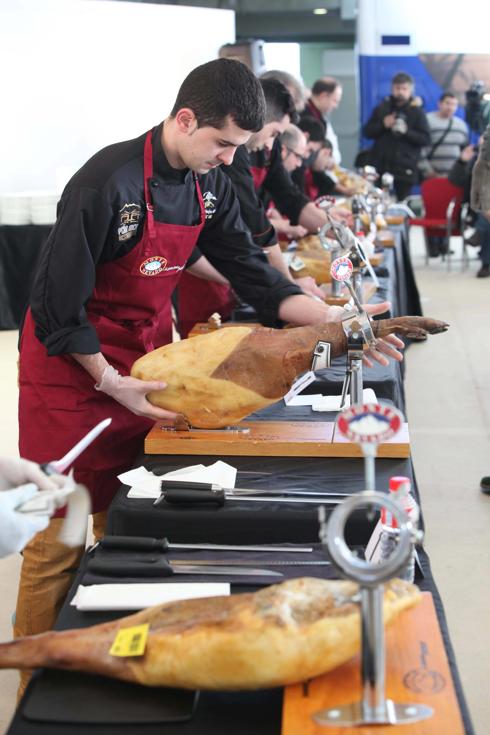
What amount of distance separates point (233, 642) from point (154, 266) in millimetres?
1253

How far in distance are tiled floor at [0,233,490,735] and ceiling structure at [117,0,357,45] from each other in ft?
24.2

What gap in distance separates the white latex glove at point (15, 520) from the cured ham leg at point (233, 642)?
0.49 ft

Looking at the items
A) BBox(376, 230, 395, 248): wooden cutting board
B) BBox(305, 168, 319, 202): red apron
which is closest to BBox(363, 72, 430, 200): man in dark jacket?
BBox(305, 168, 319, 202): red apron

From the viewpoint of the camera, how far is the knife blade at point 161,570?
5.13ft

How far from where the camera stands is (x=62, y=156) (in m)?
7.38

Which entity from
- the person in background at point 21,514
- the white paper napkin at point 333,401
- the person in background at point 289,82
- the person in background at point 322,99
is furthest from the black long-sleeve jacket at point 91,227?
the person in background at point 322,99

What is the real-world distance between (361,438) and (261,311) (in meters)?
1.60

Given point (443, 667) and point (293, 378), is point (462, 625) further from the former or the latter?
point (443, 667)

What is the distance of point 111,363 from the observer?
2.37 m

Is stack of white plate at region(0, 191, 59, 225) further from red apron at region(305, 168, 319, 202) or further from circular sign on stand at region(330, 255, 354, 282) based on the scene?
circular sign on stand at region(330, 255, 354, 282)

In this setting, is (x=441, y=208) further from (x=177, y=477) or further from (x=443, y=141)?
(x=177, y=477)

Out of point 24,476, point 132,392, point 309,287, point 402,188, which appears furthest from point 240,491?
point 402,188

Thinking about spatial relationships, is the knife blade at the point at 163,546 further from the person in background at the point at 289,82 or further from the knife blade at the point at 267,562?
the person in background at the point at 289,82

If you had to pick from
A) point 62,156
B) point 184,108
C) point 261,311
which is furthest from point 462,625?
point 62,156
